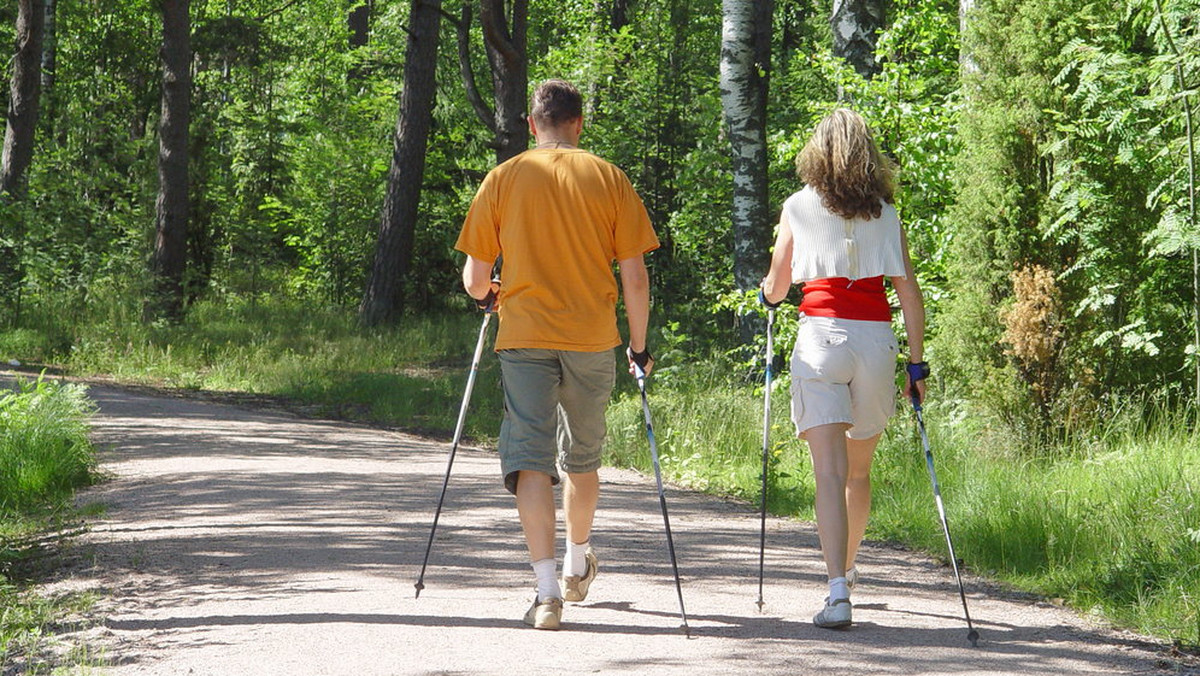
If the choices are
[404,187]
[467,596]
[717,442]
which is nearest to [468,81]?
[404,187]

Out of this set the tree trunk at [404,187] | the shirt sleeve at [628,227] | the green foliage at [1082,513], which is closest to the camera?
the shirt sleeve at [628,227]

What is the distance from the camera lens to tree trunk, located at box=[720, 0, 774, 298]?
13.9 m

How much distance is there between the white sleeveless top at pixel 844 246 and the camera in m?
5.56

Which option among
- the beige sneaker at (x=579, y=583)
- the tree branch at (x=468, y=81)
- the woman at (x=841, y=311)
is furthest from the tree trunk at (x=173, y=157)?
the woman at (x=841, y=311)

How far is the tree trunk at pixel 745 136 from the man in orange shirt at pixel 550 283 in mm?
8330

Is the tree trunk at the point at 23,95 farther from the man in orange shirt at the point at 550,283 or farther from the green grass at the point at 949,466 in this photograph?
the man in orange shirt at the point at 550,283

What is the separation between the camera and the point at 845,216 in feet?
18.3

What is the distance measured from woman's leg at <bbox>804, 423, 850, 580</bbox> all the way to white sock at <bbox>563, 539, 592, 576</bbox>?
1.06 m

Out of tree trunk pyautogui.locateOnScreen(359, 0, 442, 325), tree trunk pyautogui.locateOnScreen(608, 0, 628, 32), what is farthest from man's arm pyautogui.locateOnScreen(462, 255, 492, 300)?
tree trunk pyautogui.locateOnScreen(608, 0, 628, 32)

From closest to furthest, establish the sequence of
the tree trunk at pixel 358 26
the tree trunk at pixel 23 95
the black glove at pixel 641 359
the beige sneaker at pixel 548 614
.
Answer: the beige sneaker at pixel 548 614, the black glove at pixel 641 359, the tree trunk at pixel 23 95, the tree trunk at pixel 358 26

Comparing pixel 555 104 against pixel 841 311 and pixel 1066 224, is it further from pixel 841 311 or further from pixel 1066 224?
pixel 1066 224

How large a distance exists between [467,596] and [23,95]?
21.1m

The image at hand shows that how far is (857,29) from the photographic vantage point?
13.2m

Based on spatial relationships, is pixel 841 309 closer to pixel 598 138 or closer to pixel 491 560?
pixel 491 560
